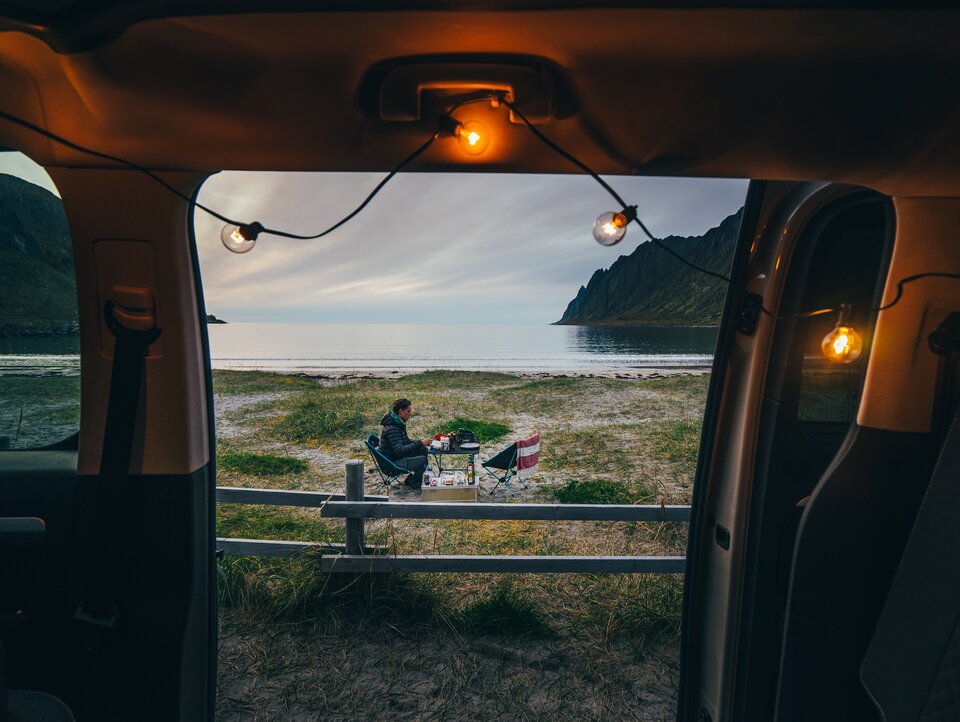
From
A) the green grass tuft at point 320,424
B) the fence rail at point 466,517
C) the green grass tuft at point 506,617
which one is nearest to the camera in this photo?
the fence rail at point 466,517

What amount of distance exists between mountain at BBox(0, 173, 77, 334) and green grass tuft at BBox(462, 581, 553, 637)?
335 centimetres

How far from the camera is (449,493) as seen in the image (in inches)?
265

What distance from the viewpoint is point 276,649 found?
3270 millimetres

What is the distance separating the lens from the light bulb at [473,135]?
1.26m

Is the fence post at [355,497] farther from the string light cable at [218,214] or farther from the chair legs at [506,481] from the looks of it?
the chair legs at [506,481]

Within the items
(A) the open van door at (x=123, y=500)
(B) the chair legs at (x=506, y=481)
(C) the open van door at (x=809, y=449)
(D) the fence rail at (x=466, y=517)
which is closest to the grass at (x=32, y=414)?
(A) the open van door at (x=123, y=500)

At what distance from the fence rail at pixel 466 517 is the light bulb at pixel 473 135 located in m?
2.70

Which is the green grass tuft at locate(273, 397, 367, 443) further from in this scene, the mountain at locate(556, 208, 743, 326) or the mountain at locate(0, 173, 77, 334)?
the mountain at locate(556, 208, 743, 326)

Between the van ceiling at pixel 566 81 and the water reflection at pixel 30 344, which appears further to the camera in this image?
the water reflection at pixel 30 344

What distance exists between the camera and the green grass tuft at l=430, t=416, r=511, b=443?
1215 centimetres

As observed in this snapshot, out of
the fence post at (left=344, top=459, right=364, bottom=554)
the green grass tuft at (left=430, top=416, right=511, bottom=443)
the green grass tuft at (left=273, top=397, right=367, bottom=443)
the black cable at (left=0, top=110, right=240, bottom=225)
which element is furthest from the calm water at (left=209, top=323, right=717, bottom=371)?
the green grass tuft at (left=430, top=416, right=511, bottom=443)

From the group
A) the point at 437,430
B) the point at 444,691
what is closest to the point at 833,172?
the point at 444,691

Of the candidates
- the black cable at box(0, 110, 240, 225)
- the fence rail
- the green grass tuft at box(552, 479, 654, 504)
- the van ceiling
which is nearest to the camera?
the van ceiling

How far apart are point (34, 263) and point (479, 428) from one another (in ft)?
37.2
